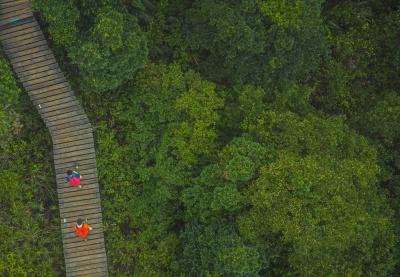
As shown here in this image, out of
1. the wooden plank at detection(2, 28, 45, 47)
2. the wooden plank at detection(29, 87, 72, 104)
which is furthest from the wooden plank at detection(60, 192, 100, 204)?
the wooden plank at detection(2, 28, 45, 47)

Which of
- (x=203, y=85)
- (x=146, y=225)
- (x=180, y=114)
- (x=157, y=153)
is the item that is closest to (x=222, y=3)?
(x=203, y=85)

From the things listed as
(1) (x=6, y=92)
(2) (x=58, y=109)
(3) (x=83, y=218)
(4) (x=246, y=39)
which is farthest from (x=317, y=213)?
(1) (x=6, y=92)

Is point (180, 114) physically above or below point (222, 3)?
below

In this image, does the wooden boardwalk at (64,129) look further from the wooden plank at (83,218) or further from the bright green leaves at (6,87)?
the bright green leaves at (6,87)

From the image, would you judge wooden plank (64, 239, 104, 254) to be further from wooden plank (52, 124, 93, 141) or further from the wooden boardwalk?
wooden plank (52, 124, 93, 141)

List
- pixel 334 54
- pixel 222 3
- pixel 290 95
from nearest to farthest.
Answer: pixel 222 3
pixel 290 95
pixel 334 54

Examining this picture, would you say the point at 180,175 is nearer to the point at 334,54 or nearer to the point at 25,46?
the point at 25,46

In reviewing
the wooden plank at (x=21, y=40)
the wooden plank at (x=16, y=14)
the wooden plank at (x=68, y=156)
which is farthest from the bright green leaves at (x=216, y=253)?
the wooden plank at (x=16, y=14)

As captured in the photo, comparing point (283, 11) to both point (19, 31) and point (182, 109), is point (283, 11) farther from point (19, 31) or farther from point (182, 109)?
point (19, 31)
